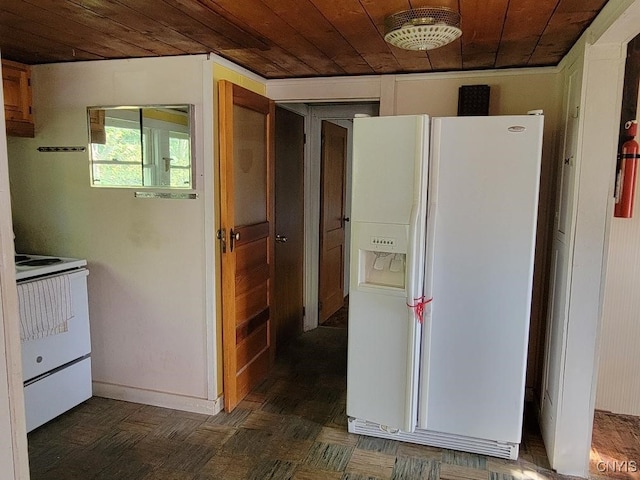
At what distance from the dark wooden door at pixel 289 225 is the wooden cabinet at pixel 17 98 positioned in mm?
1607

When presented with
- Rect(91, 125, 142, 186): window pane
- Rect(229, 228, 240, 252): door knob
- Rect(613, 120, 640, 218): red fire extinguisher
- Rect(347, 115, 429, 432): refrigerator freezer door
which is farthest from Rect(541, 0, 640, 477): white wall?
Rect(91, 125, 142, 186): window pane

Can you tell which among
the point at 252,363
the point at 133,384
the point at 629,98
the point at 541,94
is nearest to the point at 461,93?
the point at 541,94

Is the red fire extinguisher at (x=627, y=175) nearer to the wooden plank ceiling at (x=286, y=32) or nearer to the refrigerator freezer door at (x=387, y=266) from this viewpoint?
the wooden plank ceiling at (x=286, y=32)

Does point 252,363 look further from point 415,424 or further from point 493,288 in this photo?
point 493,288

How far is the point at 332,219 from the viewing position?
4.66 m

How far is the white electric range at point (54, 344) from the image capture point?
2.57 m

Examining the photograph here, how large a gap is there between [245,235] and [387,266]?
96 centimetres

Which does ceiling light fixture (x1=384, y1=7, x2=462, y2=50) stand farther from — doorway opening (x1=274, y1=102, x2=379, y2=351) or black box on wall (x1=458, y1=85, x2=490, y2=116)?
doorway opening (x1=274, y1=102, x2=379, y2=351)

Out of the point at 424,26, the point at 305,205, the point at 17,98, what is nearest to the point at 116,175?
the point at 17,98

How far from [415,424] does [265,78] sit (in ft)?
7.93

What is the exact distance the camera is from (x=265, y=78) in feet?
11.0

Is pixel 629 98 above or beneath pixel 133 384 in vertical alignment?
above

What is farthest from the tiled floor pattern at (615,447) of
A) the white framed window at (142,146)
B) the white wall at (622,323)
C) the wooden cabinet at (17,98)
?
the wooden cabinet at (17,98)

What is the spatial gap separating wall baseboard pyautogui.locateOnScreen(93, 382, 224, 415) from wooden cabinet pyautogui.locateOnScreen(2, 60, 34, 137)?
1.67 meters
